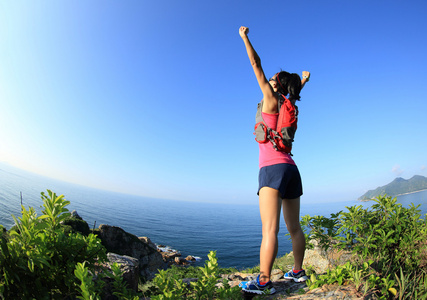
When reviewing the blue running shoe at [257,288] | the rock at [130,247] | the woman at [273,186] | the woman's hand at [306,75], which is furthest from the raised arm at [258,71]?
the rock at [130,247]

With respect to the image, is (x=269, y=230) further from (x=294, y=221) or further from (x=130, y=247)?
(x=130, y=247)

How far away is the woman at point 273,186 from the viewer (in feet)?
8.75

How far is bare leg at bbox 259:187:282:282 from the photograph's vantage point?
263cm

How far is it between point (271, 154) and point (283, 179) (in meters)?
0.40

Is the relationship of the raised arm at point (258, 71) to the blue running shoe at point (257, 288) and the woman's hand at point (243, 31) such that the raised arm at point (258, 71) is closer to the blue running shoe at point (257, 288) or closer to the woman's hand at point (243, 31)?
the woman's hand at point (243, 31)

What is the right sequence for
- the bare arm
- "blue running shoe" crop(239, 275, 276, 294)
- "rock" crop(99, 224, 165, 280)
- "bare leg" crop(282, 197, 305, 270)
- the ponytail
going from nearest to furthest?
"blue running shoe" crop(239, 275, 276, 294) → "bare leg" crop(282, 197, 305, 270) → the ponytail → the bare arm → "rock" crop(99, 224, 165, 280)

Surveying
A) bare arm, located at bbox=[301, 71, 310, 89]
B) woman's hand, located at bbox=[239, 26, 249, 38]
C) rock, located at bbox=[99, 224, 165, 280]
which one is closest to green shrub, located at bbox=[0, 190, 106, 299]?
woman's hand, located at bbox=[239, 26, 249, 38]

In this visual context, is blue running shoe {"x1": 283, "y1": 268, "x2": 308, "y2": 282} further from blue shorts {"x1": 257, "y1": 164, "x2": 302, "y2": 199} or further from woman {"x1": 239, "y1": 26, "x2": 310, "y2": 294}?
blue shorts {"x1": 257, "y1": 164, "x2": 302, "y2": 199}

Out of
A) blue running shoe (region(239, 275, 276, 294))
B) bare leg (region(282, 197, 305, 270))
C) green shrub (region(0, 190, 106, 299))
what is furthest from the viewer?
bare leg (region(282, 197, 305, 270))

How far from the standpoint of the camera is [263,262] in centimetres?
266

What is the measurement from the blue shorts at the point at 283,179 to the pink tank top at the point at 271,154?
0.07 meters

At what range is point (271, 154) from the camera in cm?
294

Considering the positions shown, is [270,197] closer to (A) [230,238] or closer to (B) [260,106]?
(B) [260,106]

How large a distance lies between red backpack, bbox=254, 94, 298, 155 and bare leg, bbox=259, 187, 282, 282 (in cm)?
64
